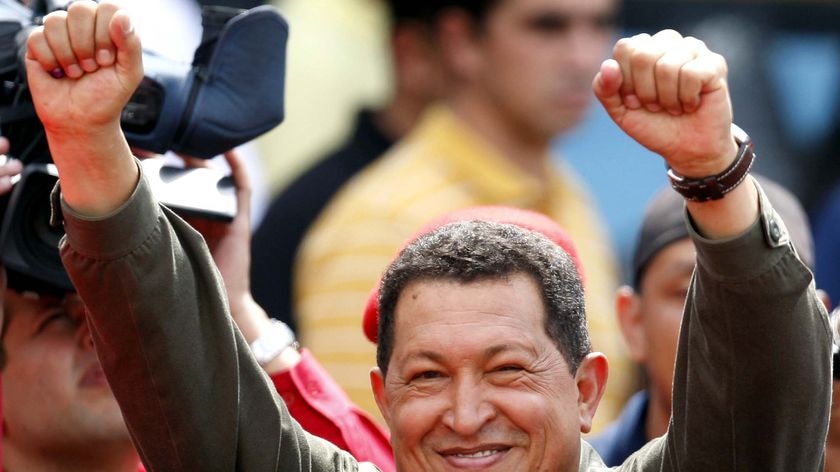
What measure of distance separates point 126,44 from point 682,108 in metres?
0.73

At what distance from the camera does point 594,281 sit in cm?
517

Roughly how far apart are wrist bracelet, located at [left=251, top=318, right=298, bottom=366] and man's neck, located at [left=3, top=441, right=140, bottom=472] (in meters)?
0.31

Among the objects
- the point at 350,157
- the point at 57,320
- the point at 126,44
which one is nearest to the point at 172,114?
the point at 57,320

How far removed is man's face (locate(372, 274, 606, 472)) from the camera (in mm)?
2482

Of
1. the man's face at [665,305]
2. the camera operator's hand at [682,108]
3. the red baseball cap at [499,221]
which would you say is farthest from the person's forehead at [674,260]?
the camera operator's hand at [682,108]

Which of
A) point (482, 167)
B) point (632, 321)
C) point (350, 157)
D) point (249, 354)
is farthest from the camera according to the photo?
point (350, 157)

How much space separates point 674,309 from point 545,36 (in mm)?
1648

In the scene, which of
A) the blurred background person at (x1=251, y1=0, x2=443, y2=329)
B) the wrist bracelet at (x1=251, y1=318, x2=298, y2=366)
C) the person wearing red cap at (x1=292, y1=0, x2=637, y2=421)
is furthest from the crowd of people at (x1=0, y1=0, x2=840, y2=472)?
the blurred background person at (x1=251, y1=0, x2=443, y2=329)

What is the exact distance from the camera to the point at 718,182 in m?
2.31

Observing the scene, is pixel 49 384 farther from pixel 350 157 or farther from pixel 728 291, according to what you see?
pixel 350 157

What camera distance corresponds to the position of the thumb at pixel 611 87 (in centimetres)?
228

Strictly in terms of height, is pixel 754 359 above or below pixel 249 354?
above

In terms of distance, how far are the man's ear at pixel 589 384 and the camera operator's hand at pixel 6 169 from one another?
39.5 inches

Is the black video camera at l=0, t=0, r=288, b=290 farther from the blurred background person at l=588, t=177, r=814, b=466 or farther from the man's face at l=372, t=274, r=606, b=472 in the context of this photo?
the blurred background person at l=588, t=177, r=814, b=466
